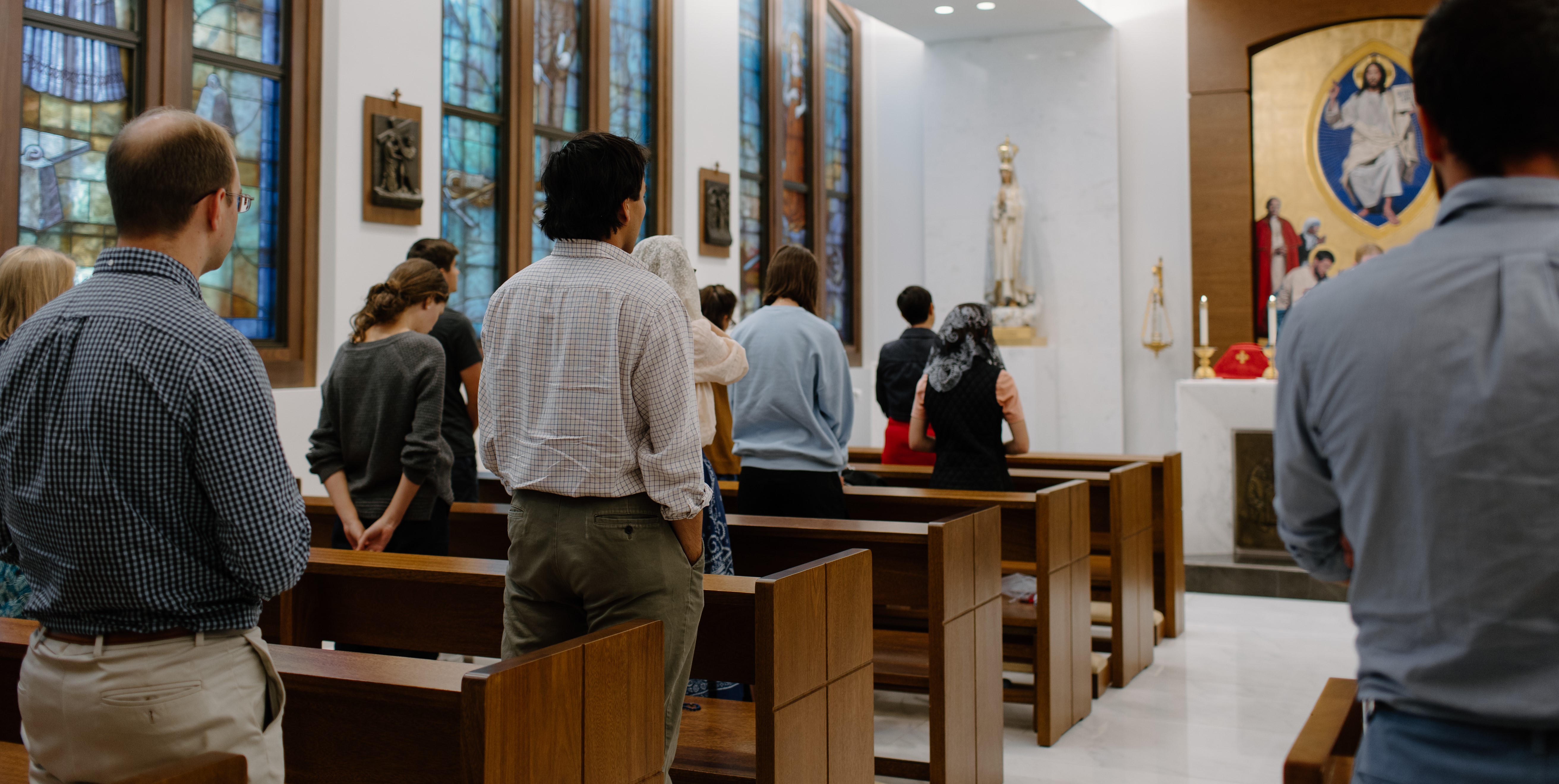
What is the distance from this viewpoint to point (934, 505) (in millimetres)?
4203

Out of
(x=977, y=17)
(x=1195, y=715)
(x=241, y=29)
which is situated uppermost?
(x=977, y=17)

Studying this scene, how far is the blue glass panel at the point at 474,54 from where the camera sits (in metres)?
7.11

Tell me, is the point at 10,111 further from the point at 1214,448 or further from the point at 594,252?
the point at 1214,448

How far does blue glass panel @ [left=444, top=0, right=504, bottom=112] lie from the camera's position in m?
7.11

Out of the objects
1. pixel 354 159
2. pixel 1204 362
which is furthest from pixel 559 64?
pixel 1204 362

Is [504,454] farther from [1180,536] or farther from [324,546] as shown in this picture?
[1180,536]

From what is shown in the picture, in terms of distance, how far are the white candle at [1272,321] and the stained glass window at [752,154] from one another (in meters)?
3.83

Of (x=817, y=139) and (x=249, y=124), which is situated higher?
(x=817, y=139)

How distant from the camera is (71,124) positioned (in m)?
5.19

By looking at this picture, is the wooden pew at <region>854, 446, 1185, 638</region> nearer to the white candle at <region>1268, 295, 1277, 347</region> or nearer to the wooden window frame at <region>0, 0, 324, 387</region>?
the white candle at <region>1268, 295, 1277, 347</region>

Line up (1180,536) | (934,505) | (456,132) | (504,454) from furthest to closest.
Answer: (456,132) → (1180,536) → (934,505) → (504,454)

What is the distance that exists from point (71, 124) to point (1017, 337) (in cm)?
715

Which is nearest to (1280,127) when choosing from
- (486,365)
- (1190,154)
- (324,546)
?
(1190,154)

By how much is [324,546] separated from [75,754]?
296 cm
